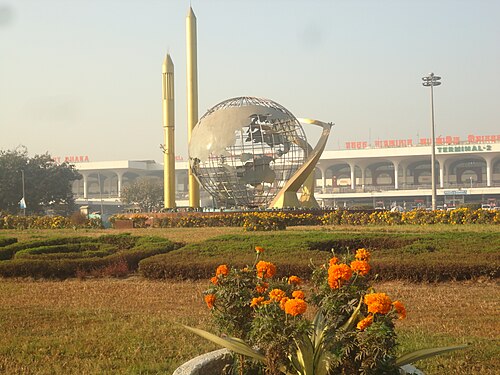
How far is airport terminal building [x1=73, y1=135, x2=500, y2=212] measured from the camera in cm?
7281

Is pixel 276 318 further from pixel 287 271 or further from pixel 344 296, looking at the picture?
pixel 287 271

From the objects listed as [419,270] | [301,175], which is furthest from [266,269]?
[301,175]

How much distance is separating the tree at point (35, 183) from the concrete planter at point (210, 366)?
145ft

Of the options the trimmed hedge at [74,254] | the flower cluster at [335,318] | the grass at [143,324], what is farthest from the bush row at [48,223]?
the flower cluster at [335,318]

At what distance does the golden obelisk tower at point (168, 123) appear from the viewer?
38906mm

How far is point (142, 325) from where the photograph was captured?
815 centimetres

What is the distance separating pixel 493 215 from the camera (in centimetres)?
2320

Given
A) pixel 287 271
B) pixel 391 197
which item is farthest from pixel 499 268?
pixel 391 197

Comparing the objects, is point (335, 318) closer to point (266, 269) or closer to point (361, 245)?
point (266, 269)

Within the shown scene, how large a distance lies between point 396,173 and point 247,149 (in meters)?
47.3

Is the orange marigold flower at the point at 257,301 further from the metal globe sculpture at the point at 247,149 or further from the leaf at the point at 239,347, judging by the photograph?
the metal globe sculpture at the point at 247,149

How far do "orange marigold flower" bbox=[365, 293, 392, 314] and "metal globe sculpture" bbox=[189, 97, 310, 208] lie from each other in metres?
28.1

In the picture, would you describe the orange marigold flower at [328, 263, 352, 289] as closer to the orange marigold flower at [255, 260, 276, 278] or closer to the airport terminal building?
the orange marigold flower at [255, 260, 276, 278]

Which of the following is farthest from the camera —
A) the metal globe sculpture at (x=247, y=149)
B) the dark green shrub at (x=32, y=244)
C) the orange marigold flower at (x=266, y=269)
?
the metal globe sculpture at (x=247, y=149)
